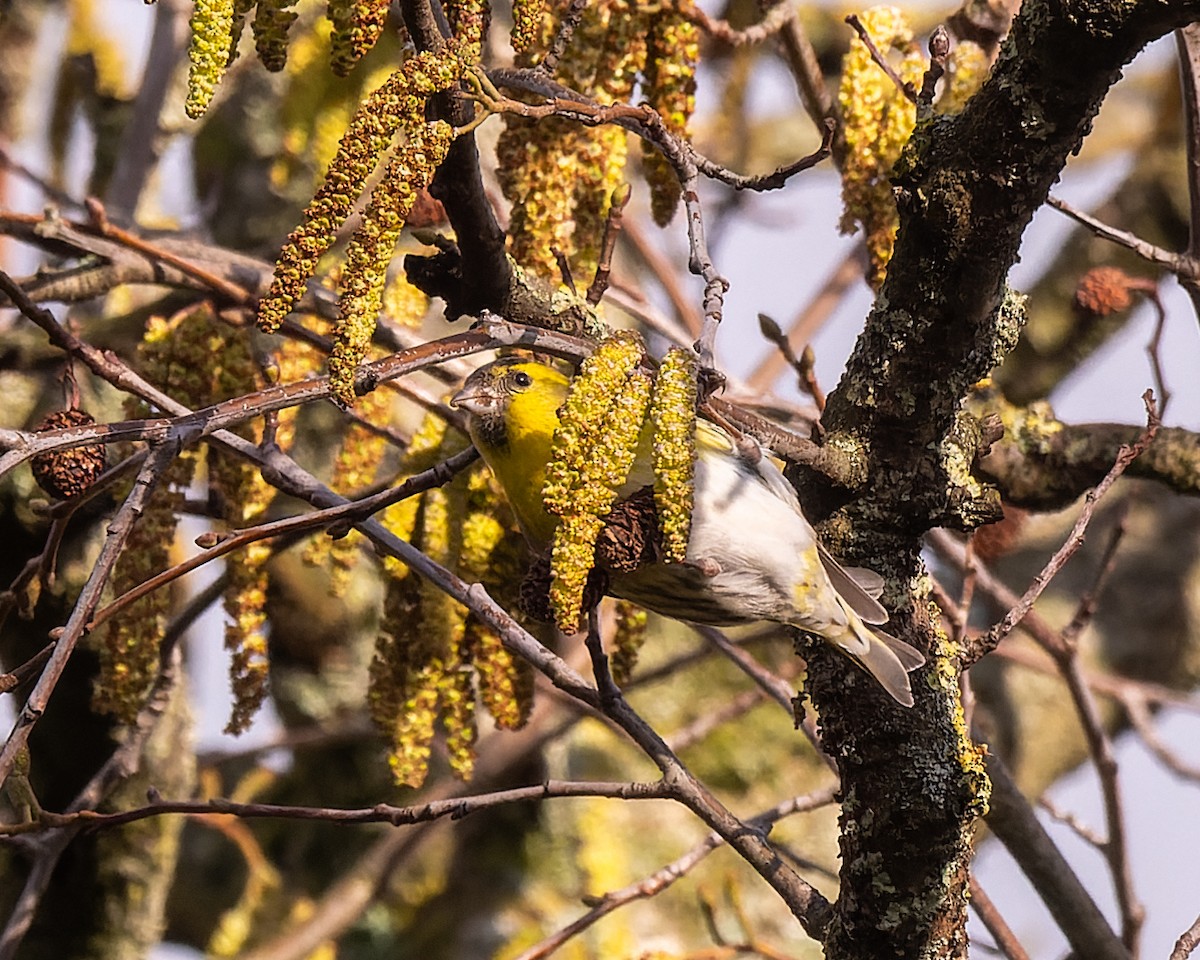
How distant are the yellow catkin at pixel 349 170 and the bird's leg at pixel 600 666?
0.56 meters

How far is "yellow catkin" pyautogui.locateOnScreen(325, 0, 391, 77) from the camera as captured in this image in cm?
125

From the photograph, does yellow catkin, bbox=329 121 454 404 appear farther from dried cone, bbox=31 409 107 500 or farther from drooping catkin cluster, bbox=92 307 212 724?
drooping catkin cluster, bbox=92 307 212 724

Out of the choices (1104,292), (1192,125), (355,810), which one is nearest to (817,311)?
(1104,292)

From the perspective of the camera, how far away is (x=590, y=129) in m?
1.96

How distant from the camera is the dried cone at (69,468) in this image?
158 cm

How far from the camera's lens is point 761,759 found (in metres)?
4.70

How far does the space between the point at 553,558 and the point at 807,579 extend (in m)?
0.59

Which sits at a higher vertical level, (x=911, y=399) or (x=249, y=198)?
(x=249, y=198)

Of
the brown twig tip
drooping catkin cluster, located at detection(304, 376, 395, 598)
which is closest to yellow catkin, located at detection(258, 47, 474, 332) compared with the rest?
the brown twig tip

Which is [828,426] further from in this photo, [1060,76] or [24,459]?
[24,459]

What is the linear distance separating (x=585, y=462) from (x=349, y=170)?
1.02ft

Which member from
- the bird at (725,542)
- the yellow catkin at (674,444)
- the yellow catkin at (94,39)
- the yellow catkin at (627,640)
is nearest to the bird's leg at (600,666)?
the bird at (725,542)

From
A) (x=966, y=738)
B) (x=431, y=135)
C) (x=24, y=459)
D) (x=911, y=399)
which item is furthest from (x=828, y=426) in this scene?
(x=24, y=459)

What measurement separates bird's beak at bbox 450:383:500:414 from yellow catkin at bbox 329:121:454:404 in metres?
0.70
